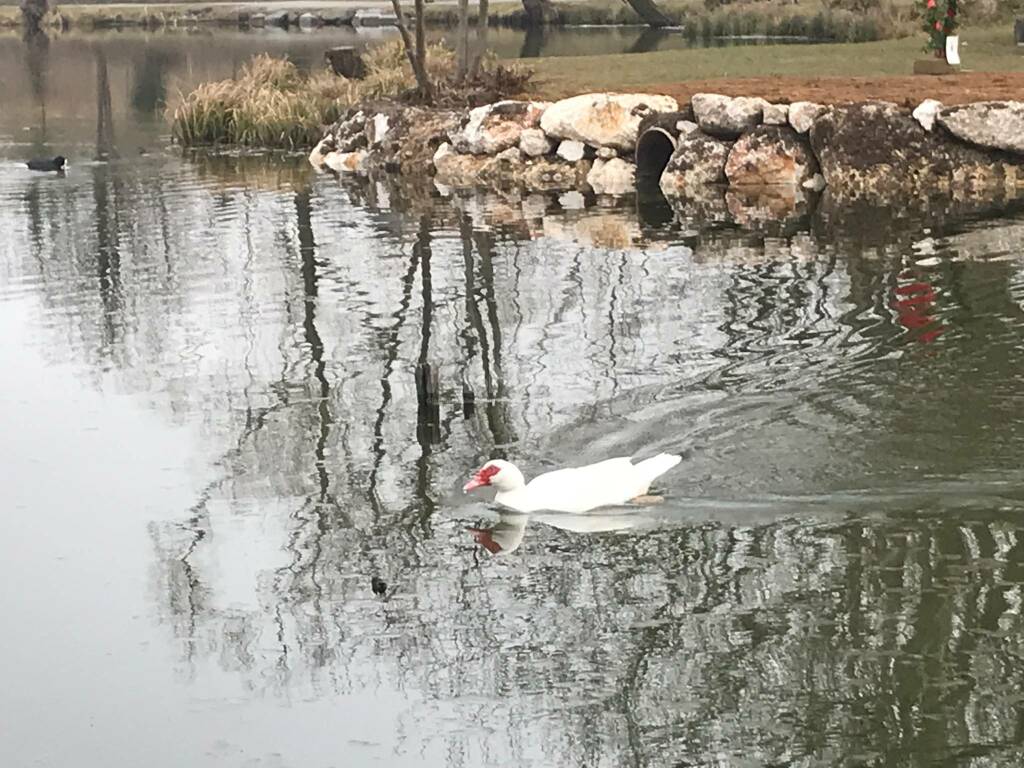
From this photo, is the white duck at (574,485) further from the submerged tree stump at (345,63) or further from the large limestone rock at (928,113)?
the submerged tree stump at (345,63)

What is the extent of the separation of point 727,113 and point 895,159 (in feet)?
7.15

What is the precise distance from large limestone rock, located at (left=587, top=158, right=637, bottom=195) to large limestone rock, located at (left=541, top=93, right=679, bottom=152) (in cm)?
24

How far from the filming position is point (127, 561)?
915 cm

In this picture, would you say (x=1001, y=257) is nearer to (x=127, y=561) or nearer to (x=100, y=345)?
(x=100, y=345)

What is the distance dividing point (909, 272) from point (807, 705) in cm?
913

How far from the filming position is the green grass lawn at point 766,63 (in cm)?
2759

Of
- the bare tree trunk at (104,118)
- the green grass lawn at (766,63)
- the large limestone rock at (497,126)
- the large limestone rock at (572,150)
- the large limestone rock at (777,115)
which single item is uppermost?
the green grass lawn at (766,63)

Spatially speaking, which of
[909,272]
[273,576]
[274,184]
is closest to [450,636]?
[273,576]

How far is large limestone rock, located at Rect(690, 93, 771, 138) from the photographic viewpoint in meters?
22.1

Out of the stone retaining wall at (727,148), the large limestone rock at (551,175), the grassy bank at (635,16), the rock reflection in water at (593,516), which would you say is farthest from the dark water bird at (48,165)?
the grassy bank at (635,16)

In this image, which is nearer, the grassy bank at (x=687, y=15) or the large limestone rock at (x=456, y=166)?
the large limestone rock at (x=456, y=166)

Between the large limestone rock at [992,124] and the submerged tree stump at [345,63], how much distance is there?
49.3 feet

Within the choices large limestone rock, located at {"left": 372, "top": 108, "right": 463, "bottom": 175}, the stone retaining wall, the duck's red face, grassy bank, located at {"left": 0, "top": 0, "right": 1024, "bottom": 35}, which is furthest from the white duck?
grassy bank, located at {"left": 0, "top": 0, "right": 1024, "bottom": 35}

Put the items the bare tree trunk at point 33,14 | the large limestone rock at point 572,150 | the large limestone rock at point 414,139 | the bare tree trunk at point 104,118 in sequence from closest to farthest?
the large limestone rock at point 572,150, the large limestone rock at point 414,139, the bare tree trunk at point 104,118, the bare tree trunk at point 33,14
